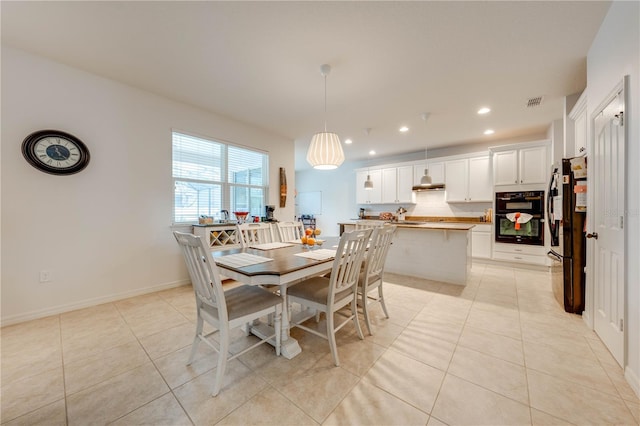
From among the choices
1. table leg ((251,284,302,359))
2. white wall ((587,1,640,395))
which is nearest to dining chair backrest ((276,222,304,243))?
table leg ((251,284,302,359))

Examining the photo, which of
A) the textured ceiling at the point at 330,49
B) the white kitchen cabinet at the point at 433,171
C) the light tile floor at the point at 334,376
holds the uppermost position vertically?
the textured ceiling at the point at 330,49

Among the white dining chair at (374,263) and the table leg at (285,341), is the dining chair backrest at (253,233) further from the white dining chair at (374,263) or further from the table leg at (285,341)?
the white dining chair at (374,263)

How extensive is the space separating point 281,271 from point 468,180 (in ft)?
16.8

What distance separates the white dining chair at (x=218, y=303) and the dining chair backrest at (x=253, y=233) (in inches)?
34.6

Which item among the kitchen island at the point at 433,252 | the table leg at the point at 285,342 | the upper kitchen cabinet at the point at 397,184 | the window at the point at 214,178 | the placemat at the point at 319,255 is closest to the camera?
the table leg at the point at 285,342

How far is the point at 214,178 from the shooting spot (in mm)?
3957

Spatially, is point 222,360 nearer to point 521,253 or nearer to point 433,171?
point 521,253

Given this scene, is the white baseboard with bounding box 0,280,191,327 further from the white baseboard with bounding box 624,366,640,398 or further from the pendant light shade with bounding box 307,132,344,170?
the white baseboard with bounding box 624,366,640,398

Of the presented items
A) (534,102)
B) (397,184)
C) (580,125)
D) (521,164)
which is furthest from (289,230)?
(521,164)

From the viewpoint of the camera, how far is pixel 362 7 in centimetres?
184

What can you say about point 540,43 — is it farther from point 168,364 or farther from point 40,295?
point 40,295

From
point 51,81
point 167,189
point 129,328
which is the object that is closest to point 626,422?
point 129,328

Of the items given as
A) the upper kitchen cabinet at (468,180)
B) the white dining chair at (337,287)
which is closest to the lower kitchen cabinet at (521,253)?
the upper kitchen cabinet at (468,180)

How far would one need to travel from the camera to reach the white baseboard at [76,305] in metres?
2.36
